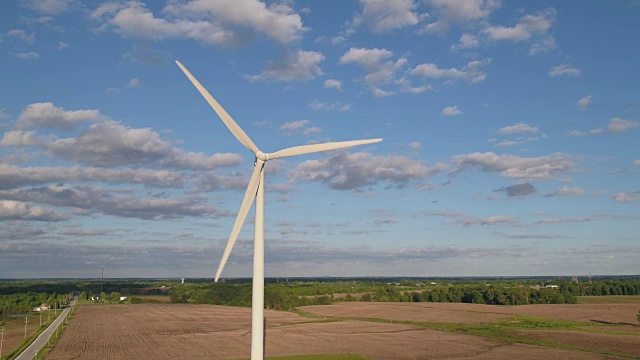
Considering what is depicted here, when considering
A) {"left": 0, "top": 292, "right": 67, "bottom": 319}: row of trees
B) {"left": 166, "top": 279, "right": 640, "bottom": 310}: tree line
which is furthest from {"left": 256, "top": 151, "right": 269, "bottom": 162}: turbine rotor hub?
{"left": 166, "top": 279, "right": 640, "bottom": 310}: tree line

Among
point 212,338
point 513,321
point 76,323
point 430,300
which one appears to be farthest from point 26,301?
point 513,321

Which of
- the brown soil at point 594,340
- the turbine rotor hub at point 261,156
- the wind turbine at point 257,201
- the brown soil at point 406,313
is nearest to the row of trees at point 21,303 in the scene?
the brown soil at point 406,313

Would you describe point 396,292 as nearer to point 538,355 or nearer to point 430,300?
point 430,300

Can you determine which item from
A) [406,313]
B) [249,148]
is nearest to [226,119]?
[249,148]

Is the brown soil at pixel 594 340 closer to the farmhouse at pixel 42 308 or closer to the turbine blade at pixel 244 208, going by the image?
the turbine blade at pixel 244 208

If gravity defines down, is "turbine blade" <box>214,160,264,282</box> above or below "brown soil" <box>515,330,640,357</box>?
above

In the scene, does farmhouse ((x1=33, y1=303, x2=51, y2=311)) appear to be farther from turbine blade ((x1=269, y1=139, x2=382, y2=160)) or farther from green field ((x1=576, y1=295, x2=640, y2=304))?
green field ((x1=576, y1=295, x2=640, y2=304))

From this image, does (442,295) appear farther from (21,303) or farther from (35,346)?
(21,303)
